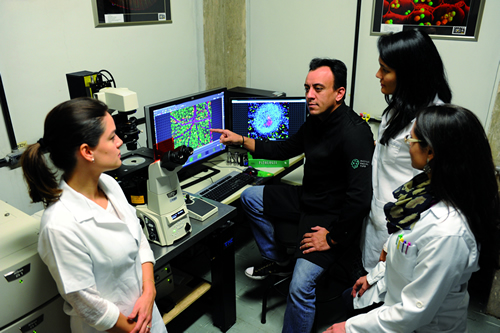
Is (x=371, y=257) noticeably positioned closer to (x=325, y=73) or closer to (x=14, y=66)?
(x=325, y=73)

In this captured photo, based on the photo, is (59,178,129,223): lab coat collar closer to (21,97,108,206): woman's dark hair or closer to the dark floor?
(21,97,108,206): woman's dark hair

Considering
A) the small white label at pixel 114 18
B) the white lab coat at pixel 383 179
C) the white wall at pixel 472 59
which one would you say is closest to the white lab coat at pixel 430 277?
the white lab coat at pixel 383 179

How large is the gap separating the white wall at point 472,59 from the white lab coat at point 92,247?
2.16m

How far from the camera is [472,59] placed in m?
2.46

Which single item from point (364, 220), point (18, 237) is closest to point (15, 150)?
point (18, 237)

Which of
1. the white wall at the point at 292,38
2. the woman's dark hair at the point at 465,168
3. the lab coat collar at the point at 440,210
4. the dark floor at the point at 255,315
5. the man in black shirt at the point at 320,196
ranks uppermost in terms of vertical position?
the white wall at the point at 292,38

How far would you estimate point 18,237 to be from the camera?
141 centimetres

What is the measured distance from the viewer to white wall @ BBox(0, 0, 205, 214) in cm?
202

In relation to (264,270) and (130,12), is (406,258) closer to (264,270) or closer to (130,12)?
(264,270)

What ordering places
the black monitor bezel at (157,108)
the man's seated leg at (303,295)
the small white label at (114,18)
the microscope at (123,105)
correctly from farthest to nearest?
the small white label at (114,18), the black monitor bezel at (157,108), the man's seated leg at (303,295), the microscope at (123,105)

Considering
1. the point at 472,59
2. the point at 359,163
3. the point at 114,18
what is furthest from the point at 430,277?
the point at 114,18

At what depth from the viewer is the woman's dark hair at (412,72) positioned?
1.71 m

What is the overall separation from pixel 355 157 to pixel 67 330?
5.04ft

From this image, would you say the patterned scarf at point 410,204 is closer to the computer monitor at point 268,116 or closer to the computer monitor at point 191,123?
the computer monitor at point 191,123
